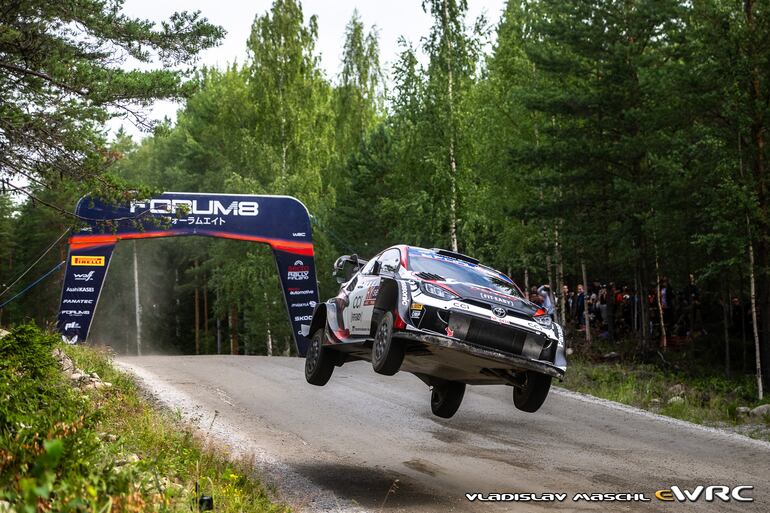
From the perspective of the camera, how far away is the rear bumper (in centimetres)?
977

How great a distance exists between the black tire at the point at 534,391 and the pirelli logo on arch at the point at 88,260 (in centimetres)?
1888

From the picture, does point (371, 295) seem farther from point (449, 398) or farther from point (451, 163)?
point (451, 163)

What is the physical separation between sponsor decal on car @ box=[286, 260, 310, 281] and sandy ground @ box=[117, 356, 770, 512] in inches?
279

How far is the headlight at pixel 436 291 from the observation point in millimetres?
10263

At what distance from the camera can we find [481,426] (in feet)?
52.9

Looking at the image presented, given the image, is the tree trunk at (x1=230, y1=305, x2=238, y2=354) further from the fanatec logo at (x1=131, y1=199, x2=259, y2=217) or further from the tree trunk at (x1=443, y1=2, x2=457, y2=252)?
the tree trunk at (x1=443, y1=2, x2=457, y2=252)

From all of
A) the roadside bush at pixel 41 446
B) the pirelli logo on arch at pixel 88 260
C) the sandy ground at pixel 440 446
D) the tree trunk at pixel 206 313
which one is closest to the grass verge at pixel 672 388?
the sandy ground at pixel 440 446

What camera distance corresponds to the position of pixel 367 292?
453 inches

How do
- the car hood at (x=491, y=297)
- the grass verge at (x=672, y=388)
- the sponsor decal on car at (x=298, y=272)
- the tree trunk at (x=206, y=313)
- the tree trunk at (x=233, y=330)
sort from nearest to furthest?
the car hood at (x=491, y=297)
the grass verge at (x=672, y=388)
the sponsor decal on car at (x=298, y=272)
the tree trunk at (x=233, y=330)
the tree trunk at (x=206, y=313)

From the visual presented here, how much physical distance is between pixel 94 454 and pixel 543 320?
5850 millimetres

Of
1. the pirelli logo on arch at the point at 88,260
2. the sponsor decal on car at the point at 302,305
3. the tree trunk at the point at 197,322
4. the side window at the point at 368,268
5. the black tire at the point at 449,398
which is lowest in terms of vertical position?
the tree trunk at the point at 197,322

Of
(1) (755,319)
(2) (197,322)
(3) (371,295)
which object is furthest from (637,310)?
(2) (197,322)

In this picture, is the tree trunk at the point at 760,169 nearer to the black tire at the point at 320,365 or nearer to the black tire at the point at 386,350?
the black tire at the point at 320,365

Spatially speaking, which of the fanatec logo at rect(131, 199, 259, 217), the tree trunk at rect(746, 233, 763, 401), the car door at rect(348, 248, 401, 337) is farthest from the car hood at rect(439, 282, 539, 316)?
the fanatec logo at rect(131, 199, 259, 217)
